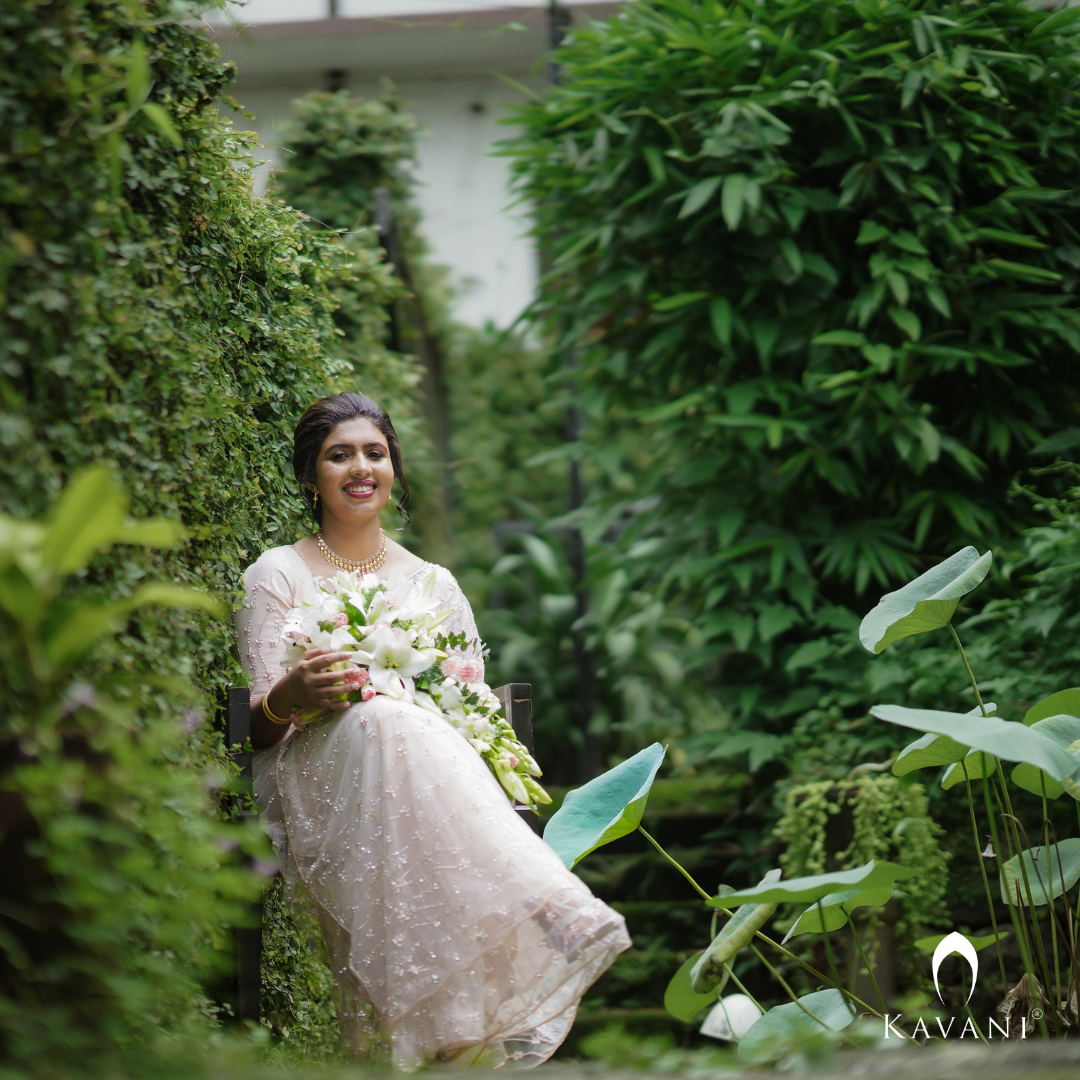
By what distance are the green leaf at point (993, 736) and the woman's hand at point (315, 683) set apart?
116cm

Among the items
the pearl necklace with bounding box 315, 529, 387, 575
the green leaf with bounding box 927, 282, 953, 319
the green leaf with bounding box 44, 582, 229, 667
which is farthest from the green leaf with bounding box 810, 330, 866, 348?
the green leaf with bounding box 44, 582, 229, 667

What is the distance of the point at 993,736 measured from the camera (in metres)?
1.54

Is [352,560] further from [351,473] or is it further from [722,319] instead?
[722,319]

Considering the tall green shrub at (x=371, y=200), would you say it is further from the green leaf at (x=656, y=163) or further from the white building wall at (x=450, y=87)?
the white building wall at (x=450, y=87)

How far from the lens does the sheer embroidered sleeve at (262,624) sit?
8.13 feet

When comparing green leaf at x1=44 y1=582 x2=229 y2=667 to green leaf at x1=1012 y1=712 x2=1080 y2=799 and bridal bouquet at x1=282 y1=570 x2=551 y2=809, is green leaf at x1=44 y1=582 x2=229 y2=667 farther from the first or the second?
green leaf at x1=1012 y1=712 x2=1080 y2=799

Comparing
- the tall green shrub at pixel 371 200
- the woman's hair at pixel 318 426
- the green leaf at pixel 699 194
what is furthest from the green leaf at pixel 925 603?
the tall green shrub at pixel 371 200

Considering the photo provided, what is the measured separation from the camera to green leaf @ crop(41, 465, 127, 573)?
3.82 ft

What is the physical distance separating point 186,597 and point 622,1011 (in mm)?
3306

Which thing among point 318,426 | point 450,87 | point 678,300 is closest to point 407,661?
point 318,426

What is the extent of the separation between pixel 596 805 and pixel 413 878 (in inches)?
17.8

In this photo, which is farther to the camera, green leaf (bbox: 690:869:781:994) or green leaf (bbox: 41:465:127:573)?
green leaf (bbox: 690:869:781:994)

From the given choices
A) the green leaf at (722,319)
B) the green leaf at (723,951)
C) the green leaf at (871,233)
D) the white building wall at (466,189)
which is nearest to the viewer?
the green leaf at (723,951)

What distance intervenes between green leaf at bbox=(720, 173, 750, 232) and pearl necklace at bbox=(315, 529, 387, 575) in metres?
1.88
